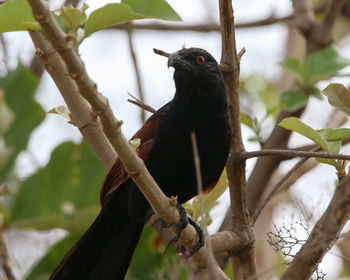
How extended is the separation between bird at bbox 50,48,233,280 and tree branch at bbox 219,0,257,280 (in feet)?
1.29

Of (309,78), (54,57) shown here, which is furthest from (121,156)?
(309,78)

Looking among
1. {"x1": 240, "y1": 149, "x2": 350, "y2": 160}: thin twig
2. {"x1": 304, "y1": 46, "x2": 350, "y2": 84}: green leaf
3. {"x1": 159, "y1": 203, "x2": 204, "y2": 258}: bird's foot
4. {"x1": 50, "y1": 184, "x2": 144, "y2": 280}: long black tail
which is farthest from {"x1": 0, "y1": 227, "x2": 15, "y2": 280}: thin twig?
{"x1": 304, "y1": 46, "x2": 350, "y2": 84}: green leaf

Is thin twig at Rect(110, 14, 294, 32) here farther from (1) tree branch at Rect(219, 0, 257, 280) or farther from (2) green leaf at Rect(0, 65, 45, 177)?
(1) tree branch at Rect(219, 0, 257, 280)

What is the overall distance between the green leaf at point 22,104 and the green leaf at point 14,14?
84.8 inches

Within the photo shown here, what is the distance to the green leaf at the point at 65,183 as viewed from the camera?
4.32 metres

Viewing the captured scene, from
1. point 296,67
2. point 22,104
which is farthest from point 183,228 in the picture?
point 22,104

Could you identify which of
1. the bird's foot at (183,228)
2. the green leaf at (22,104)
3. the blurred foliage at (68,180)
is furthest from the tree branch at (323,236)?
the green leaf at (22,104)

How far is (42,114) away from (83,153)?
437mm

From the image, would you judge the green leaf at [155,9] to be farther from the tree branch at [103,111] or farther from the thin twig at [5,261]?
the thin twig at [5,261]

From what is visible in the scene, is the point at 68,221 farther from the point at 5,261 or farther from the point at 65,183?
the point at 5,261

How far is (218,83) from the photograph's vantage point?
11.3 ft

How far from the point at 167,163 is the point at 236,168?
0.57 m

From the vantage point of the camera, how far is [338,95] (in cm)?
246

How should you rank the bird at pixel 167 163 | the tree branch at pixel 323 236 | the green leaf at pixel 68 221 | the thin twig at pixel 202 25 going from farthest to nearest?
the thin twig at pixel 202 25, the green leaf at pixel 68 221, the bird at pixel 167 163, the tree branch at pixel 323 236
